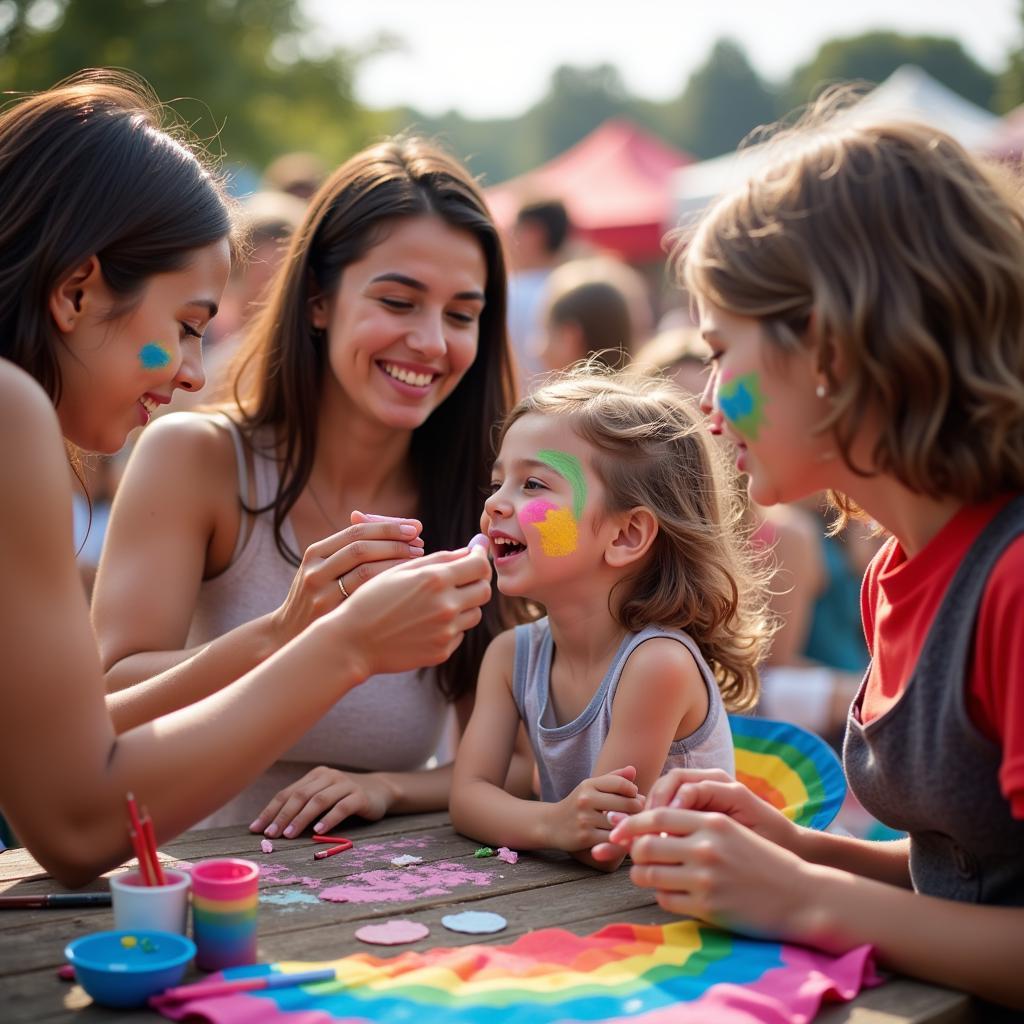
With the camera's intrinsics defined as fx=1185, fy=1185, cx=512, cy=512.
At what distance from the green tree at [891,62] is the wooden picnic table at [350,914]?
57.1 m

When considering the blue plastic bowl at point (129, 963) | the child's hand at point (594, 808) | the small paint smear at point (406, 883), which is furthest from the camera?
the child's hand at point (594, 808)

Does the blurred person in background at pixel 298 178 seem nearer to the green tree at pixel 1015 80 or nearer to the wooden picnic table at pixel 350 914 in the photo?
the wooden picnic table at pixel 350 914

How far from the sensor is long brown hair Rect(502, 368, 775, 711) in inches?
101

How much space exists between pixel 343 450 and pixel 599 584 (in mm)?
922

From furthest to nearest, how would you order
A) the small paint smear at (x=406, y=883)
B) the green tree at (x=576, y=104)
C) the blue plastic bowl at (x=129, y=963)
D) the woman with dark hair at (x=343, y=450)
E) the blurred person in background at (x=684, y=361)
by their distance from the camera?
the green tree at (x=576, y=104) < the blurred person in background at (x=684, y=361) < the woman with dark hair at (x=343, y=450) < the small paint smear at (x=406, y=883) < the blue plastic bowl at (x=129, y=963)

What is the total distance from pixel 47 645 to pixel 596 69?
253 feet

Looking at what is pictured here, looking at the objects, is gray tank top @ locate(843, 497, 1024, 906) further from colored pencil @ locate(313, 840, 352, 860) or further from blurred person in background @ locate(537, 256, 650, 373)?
blurred person in background @ locate(537, 256, 650, 373)

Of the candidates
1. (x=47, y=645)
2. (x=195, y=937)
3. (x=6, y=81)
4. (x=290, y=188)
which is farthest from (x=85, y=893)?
(x=6, y=81)

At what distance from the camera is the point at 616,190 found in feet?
53.2

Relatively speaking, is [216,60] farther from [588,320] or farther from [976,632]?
[976,632]

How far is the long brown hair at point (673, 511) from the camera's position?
2572 millimetres

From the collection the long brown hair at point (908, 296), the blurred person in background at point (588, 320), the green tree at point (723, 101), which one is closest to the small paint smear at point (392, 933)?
the long brown hair at point (908, 296)

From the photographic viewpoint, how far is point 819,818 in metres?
2.49

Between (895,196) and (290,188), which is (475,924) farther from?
(290,188)
